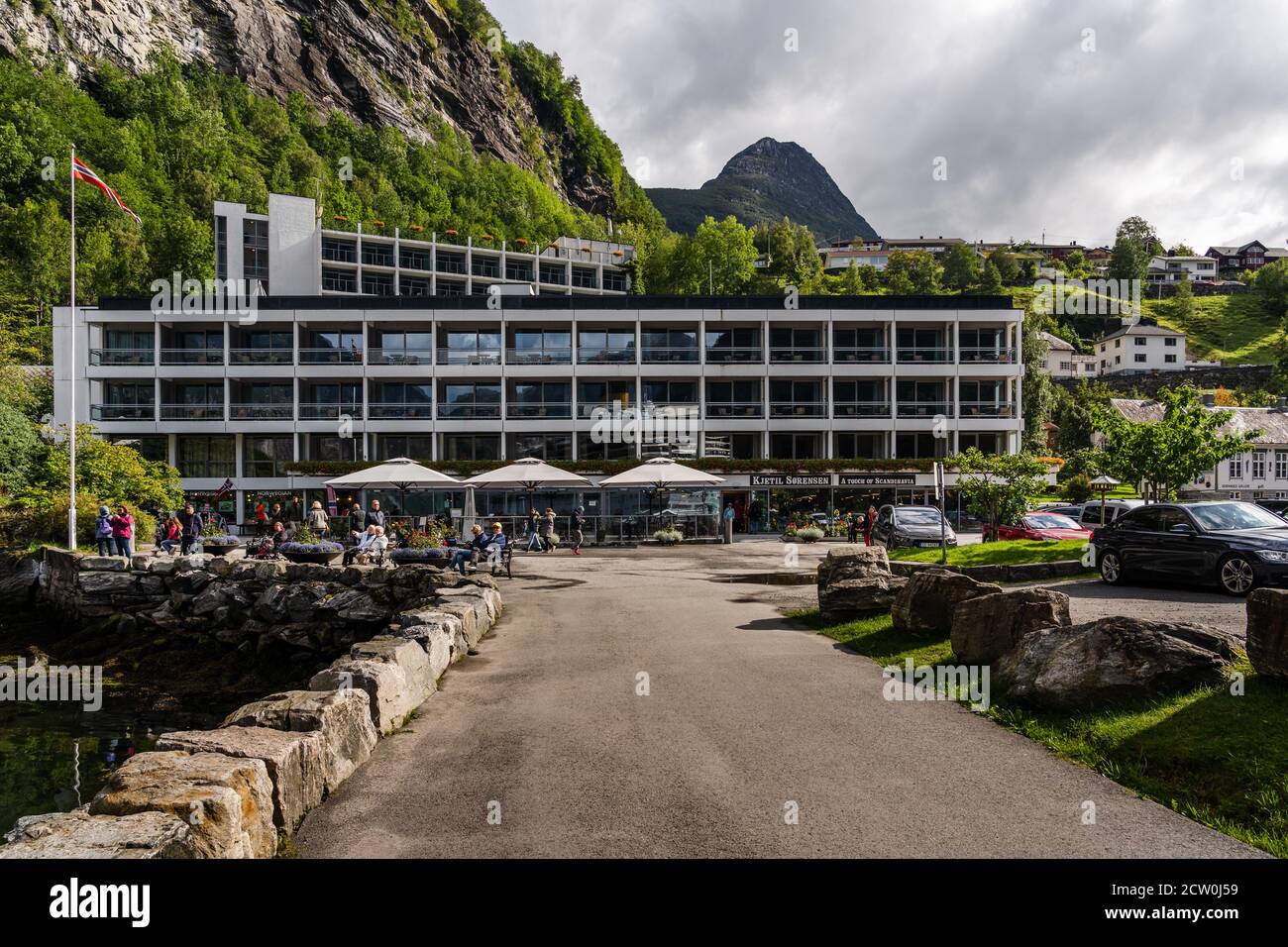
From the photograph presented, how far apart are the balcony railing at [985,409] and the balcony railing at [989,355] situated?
2.89 m

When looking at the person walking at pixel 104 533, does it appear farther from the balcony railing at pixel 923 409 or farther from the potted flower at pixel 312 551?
the balcony railing at pixel 923 409

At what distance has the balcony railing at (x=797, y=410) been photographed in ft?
176

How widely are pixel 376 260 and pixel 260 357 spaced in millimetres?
43659

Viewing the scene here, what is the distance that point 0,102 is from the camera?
9744 cm

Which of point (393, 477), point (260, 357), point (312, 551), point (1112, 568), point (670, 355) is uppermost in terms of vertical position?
point (670, 355)

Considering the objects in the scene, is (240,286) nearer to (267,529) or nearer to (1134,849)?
(267,529)

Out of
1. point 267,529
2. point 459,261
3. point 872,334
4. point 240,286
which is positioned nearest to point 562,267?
point 459,261

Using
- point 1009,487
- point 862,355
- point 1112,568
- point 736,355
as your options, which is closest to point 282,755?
point 1112,568

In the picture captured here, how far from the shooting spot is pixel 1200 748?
Result: 20.6 feet

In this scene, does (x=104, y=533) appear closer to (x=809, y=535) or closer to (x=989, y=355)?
(x=809, y=535)

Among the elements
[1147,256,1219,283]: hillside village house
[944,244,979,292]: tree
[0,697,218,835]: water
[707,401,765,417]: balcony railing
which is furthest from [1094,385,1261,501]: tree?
[1147,256,1219,283]: hillside village house

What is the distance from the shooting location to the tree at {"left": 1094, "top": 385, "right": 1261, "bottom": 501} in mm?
18812

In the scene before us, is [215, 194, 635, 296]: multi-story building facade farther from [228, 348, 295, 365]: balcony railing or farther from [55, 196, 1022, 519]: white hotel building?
[228, 348, 295, 365]: balcony railing

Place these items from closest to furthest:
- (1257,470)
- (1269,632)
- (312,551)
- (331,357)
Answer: (1269,632) → (312,551) → (331,357) → (1257,470)
